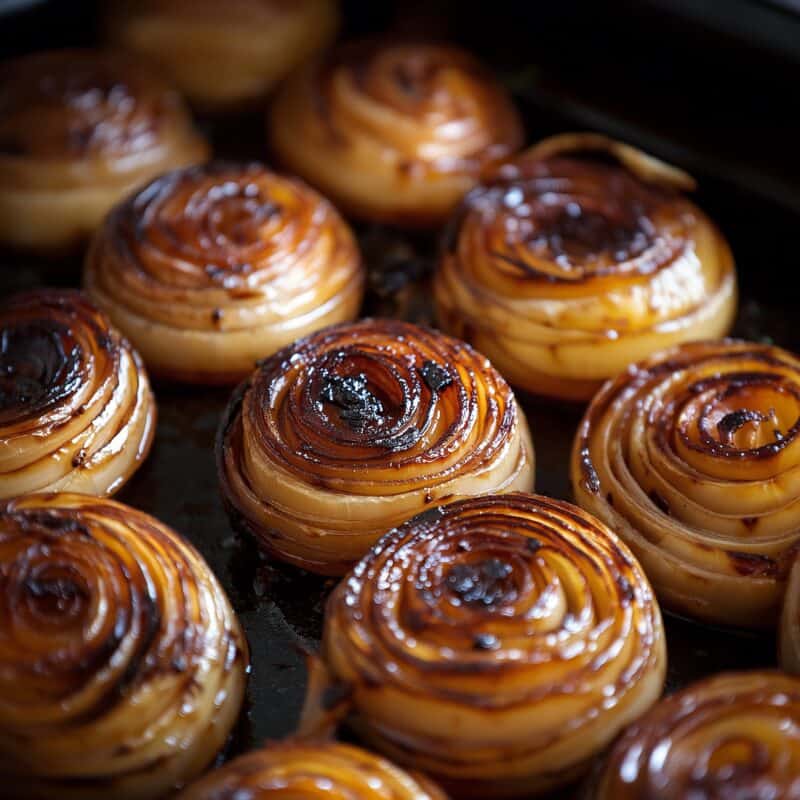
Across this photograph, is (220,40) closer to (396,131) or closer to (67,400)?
(396,131)

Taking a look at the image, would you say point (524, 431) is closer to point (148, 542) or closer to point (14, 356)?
point (148, 542)

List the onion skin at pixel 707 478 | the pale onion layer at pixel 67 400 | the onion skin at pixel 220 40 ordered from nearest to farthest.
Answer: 1. the onion skin at pixel 707 478
2. the pale onion layer at pixel 67 400
3. the onion skin at pixel 220 40

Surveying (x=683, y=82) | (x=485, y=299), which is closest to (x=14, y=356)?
→ (x=485, y=299)

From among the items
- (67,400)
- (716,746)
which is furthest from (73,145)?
(716,746)

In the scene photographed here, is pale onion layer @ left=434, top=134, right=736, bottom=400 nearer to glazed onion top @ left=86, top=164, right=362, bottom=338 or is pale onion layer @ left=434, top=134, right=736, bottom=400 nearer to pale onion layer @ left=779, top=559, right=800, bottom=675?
glazed onion top @ left=86, top=164, right=362, bottom=338


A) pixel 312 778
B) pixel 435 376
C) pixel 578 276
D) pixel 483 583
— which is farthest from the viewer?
pixel 578 276

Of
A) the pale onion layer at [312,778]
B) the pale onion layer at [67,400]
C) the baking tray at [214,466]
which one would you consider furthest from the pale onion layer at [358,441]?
the pale onion layer at [312,778]

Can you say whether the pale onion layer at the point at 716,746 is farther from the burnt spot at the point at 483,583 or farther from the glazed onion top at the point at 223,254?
the glazed onion top at the point at 223,254
